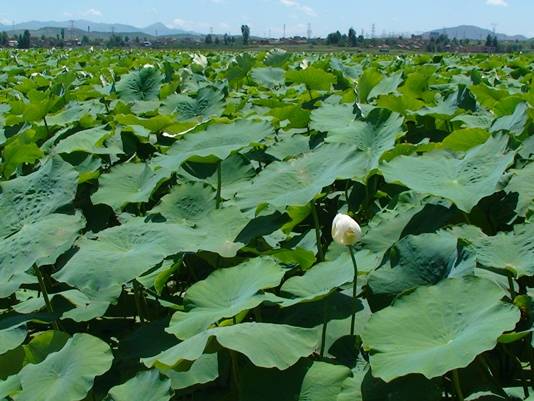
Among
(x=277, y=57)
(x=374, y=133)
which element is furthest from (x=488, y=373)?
(x=277, y=57)

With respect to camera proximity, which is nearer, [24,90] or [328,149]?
A: [328,149]

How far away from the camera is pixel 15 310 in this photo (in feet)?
5.02

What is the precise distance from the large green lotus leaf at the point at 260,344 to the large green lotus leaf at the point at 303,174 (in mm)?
368

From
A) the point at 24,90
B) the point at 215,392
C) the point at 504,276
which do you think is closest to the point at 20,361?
the point at 215,392

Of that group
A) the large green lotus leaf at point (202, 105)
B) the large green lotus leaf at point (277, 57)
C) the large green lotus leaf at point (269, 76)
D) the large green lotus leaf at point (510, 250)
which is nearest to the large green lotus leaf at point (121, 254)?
the large green lotus leaf at point (510, 250)

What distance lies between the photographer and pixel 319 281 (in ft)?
4.06

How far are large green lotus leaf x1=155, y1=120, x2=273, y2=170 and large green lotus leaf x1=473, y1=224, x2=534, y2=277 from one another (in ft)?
2.21

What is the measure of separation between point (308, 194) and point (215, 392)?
40cm

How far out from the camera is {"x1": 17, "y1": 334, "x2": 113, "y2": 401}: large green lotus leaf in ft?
3.61

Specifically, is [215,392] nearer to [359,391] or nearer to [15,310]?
Answer: [359,391]

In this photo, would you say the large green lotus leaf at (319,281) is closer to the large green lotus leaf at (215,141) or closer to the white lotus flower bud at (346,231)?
the white lotus flower bud at (346,231)

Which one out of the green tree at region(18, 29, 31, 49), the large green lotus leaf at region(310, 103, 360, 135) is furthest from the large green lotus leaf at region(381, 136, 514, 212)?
the green tree at region(18, 29, 31, 49)

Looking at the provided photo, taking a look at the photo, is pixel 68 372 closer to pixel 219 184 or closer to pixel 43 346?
pixel 43 346

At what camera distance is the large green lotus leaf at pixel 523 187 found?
1.42m
